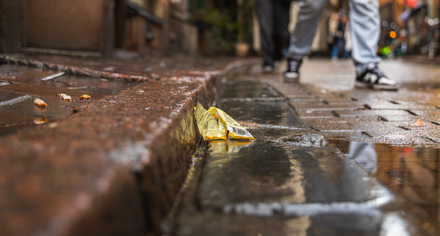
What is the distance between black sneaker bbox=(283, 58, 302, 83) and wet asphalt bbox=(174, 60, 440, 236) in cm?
216

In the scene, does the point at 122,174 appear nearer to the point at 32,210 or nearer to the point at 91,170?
the point at 91,170

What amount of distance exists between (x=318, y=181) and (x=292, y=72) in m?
3.20

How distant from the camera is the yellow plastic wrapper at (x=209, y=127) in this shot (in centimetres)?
132

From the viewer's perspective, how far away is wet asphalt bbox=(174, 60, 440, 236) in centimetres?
70

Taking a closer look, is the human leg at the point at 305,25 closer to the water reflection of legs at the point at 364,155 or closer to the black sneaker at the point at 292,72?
the black sneaker at the point at 292,72

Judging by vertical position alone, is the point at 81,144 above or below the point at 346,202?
above

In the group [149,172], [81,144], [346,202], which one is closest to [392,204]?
[346,202]

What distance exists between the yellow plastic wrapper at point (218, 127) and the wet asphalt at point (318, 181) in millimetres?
54

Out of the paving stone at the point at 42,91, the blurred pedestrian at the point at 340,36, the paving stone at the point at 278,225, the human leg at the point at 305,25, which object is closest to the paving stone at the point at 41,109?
the paving stone at the point at 42,91

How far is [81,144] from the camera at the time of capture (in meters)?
0.69

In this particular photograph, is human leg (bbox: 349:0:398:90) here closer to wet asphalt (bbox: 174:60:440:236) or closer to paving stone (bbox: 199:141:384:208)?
wet asphalt (bbox: 174:60:440:236)

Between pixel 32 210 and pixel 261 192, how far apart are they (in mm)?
487

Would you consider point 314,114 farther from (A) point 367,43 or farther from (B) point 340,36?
(B) point 340,36

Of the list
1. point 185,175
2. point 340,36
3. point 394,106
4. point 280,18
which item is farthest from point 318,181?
point 340,36
